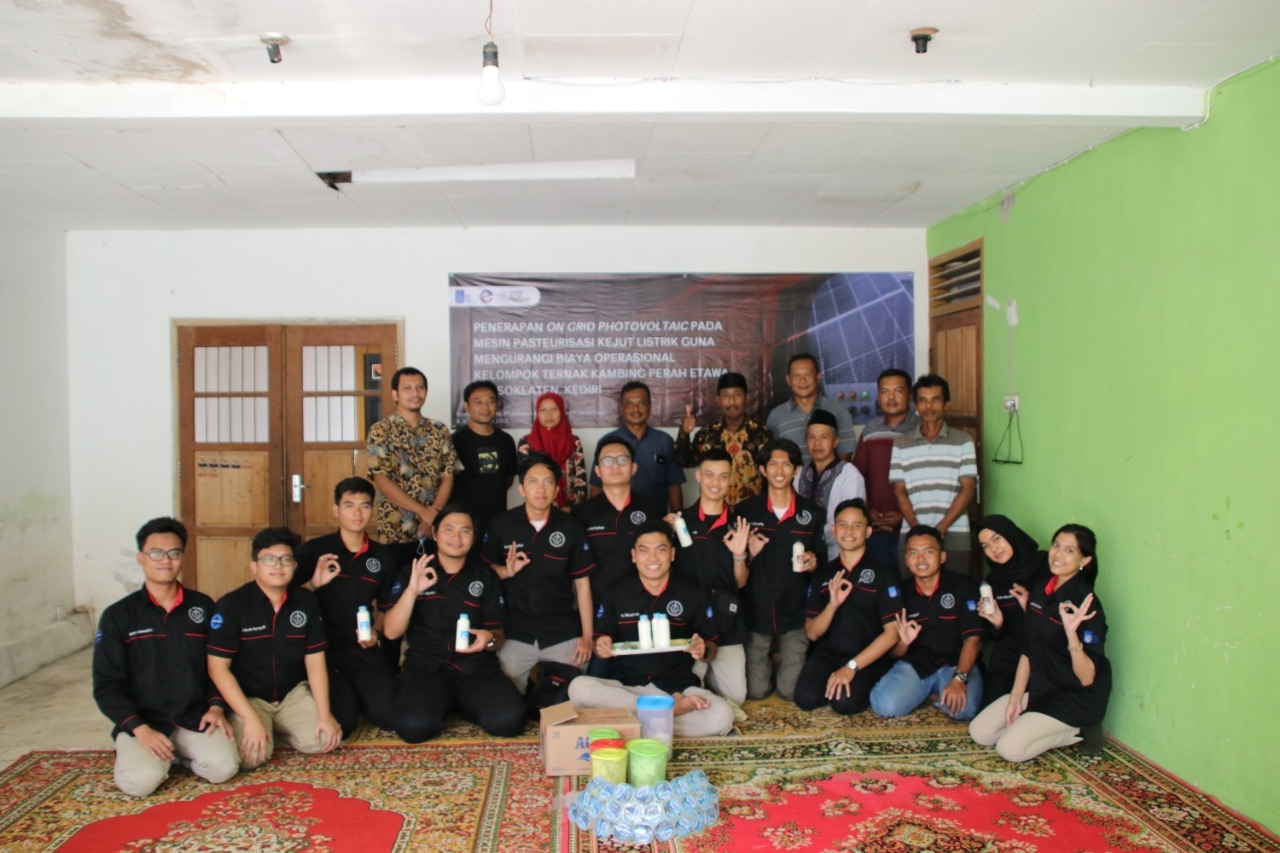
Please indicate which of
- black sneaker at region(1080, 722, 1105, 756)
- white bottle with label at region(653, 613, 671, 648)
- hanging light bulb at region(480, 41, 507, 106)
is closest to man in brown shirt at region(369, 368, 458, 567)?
white bottle with label at region(653, 613, 671, 648)

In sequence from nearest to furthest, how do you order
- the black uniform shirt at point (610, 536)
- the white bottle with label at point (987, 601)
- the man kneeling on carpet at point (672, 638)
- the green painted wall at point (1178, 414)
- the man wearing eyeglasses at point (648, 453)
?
the green painted wall at point (1178, 414) < the man kneeling on carpet at point (672, 638) < the white bottle with label at point (987, 601) < the black uniform shirt at point (610, 536) < the man wearing eyeglasses at point (648, 453)

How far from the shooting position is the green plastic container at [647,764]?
309cm

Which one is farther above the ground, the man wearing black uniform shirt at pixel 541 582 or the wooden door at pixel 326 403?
the wooden door at pixel 326 403

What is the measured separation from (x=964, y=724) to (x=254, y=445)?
168 inches

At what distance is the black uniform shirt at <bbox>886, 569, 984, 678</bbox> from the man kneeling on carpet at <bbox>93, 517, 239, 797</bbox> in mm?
2865

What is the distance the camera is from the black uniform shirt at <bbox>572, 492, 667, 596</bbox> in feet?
14.1

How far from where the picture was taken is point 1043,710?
358cm

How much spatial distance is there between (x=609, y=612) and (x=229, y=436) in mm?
3008

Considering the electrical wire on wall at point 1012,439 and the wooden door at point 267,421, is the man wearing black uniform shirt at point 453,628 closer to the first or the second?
the wooden door at point 267,421

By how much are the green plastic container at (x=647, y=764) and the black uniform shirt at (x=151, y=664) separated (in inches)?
63.6

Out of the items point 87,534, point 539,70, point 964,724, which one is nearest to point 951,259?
point 964,724

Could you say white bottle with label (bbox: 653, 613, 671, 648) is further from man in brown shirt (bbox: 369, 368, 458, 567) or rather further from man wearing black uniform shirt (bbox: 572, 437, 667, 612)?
man in brown shirt (bbox: 369, 368, 458, 567)

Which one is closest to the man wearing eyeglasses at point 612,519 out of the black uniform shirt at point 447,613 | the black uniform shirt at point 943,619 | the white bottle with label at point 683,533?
the white bottle with label at point 683,533

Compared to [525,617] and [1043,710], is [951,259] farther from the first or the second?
[525,617]
